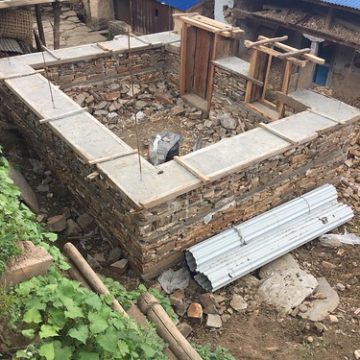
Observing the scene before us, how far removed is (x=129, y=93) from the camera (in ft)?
33.2

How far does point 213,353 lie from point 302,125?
3.90m

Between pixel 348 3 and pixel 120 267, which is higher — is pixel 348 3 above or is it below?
above

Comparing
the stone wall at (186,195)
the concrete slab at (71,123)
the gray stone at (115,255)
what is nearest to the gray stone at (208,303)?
the stone wall at (186,195)

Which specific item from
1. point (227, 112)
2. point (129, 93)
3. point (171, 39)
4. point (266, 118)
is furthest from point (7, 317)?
point (171, 39)

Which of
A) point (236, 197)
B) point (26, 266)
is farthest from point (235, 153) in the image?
point (26, 266)

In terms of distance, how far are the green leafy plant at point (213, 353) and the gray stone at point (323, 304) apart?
4.62ft

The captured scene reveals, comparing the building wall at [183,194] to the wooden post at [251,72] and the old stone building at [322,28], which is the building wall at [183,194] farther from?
the old stone building at [322,28]

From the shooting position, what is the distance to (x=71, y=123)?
651 centimetres

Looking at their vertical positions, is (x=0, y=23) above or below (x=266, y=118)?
above

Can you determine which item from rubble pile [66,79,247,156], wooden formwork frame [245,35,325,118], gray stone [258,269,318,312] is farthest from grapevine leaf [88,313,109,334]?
rubble pile [66,79,247,156]

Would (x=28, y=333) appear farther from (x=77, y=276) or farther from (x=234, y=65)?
(x=234, y=65)

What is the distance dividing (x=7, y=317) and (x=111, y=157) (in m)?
3.14

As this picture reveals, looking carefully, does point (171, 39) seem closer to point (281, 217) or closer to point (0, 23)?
point (0, 23)

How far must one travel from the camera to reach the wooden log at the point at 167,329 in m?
3.94
